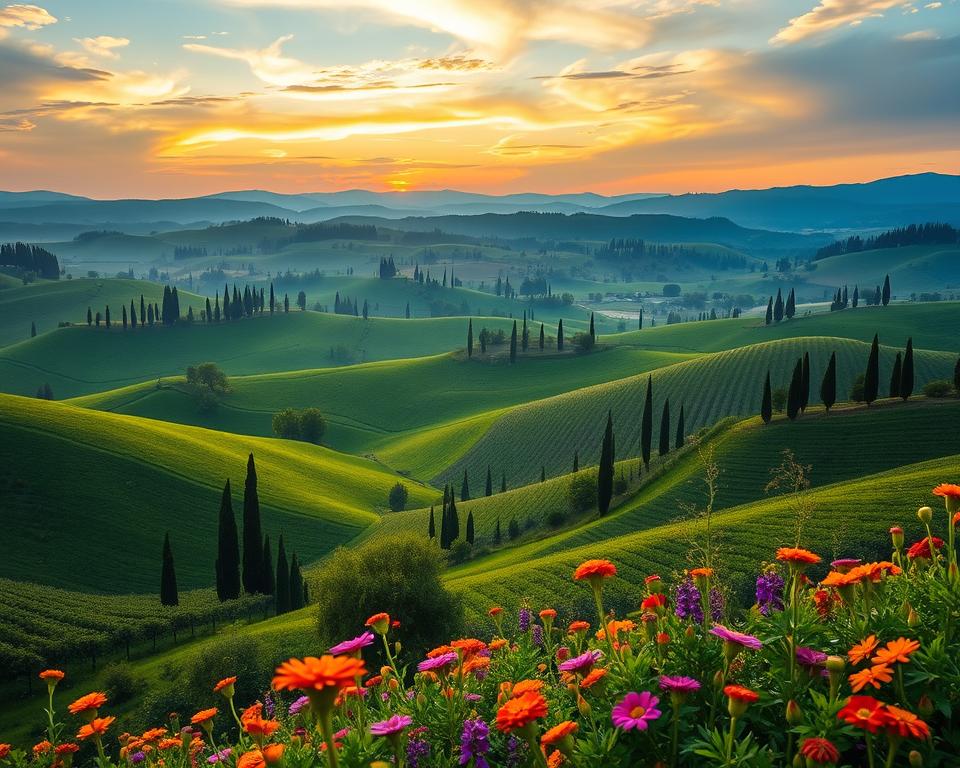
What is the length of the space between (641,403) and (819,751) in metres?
128

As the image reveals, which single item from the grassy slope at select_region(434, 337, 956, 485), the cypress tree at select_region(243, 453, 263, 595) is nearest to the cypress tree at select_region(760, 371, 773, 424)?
the grassy slope at select_region(434, 337, 956, 485)

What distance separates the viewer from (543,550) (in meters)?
66.4

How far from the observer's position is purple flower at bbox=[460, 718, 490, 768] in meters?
6.58

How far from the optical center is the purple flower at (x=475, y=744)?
658cm

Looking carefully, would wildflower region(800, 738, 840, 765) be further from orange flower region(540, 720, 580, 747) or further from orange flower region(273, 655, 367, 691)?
orange flower region(273, 655, 367, 691)

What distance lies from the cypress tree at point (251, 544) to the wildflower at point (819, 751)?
232 feet

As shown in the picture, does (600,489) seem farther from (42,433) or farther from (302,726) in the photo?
(42,433)

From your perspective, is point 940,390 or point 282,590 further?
point 940,390

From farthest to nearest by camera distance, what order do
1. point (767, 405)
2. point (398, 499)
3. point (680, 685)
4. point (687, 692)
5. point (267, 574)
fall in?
point (398, 499) < point (767, 405) < point (267, 574) < point (687, 692) < point (680, 685)

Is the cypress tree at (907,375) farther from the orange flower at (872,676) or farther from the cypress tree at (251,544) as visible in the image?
the orange flower at (872,676)

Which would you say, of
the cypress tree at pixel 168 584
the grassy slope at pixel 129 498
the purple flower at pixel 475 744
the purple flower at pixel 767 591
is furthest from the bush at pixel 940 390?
the purple flower at pixel 475 744

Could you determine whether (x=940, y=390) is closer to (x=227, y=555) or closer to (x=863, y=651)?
(x=227, y=555)

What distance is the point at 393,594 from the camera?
4219 centimetres

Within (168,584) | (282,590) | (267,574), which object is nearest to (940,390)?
(282,590)
